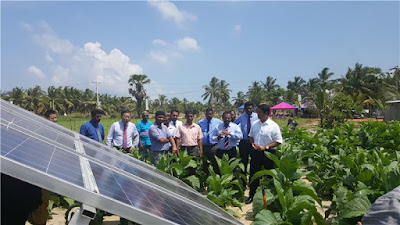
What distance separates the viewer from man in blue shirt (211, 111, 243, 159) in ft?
22.1

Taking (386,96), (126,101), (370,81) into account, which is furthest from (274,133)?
(126,101)

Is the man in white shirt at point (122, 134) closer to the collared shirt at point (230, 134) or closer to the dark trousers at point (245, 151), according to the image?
the collared shirt at point (230, 134)

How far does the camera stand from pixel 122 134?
23.7ft

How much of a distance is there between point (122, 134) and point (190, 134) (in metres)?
1.71

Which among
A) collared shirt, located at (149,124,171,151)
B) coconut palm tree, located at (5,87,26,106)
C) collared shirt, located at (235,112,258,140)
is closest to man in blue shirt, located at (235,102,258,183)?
collared shirt, located at (235,112,258,140)

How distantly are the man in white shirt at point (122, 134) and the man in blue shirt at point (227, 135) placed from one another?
6.88ft

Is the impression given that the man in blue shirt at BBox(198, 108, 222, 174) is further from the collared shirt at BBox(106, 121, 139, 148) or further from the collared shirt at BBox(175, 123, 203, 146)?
the collared shirt at BBox(106, 121, 139, 148)

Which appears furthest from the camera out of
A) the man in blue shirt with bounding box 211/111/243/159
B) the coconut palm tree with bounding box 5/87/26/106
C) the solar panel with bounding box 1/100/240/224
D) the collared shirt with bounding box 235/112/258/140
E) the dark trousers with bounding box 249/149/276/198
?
the coconut palm tree with bounding box 5/87/26/106

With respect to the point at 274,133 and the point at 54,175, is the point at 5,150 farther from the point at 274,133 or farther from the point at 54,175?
the point at 274,133

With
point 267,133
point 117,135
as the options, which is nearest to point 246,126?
point 267,133

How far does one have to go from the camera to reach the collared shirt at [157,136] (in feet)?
22.2

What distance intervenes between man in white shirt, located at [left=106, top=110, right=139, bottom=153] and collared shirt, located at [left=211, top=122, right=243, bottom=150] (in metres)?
2.10

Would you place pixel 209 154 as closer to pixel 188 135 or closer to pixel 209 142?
pixel 209 142

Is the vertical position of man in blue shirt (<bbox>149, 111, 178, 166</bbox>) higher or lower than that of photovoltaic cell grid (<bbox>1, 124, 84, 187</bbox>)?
lower
